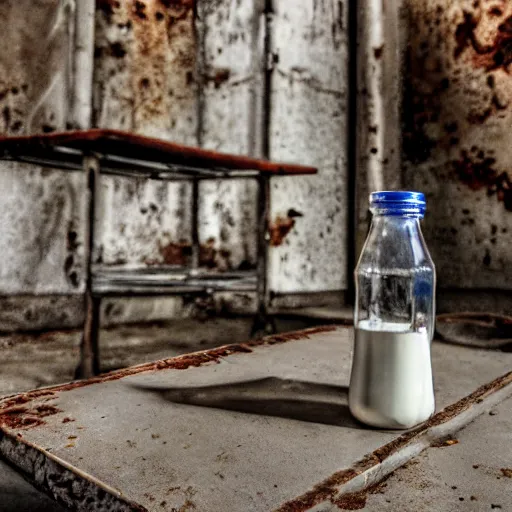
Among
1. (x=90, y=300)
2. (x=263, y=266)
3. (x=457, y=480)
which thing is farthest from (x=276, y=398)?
(x=263, y=266)

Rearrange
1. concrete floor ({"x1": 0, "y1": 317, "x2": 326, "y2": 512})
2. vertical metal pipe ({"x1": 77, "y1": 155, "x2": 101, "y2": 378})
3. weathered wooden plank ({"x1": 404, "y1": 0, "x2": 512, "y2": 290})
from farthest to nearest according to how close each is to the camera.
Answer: weathered wooden plank ({"x1": 404, "y1": 0, "x2": 512, "y2": 290}) < concrete floor ({"x1": 0, "y1": 317, "x2": 326, "y2": 512}) < vertical metal pipe ({"x1": 77, "y1": 155, "x2": 101, "y2": 378})

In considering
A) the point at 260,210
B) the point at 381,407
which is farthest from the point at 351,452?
the point at 260,210

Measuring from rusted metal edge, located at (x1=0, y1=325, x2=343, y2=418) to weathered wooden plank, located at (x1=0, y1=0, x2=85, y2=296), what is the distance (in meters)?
1.00

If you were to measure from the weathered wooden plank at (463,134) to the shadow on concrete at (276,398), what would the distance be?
135 cm

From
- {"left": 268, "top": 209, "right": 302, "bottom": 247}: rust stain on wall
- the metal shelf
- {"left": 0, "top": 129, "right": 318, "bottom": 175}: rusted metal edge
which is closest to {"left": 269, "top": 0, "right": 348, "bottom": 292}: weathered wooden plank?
{"left": 268, "top": 209, "right": 302, "bottom": 247}: rust stain on wall

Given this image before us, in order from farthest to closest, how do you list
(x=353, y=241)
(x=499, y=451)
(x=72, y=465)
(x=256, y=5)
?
1. (x=353, y=241)
2. (x=256, y=5)
3. (x=499, y=451)
4. (x=72, y=465)

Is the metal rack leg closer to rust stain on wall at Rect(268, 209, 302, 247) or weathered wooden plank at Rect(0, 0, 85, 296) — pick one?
rust stain on wall at Rect(268, 209, 302, 247)

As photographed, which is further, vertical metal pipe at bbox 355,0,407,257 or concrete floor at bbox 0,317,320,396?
vertical metal pipe at bbox 355,0,407,257

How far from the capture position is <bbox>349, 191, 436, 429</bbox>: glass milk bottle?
2.10ft

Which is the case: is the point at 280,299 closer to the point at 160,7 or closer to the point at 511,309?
the point at 511,309

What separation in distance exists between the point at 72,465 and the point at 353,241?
2.01 meters

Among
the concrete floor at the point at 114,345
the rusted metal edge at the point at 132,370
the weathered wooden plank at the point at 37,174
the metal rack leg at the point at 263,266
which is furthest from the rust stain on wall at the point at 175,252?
the rusted metal edge at the point at 132,370

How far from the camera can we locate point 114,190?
6.84ft

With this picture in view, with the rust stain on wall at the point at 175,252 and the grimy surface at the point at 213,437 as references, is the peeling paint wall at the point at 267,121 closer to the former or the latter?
the rust stain on wall at the point at 175,252
